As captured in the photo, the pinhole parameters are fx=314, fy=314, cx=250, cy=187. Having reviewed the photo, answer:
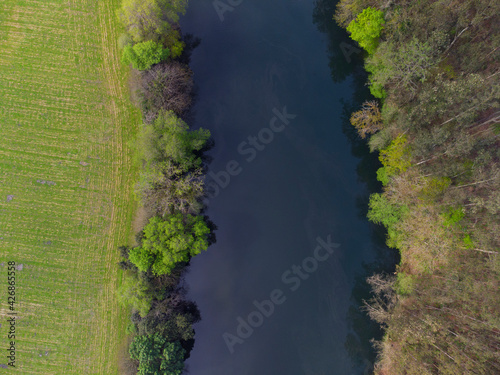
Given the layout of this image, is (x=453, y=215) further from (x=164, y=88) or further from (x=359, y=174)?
(x=164, y=88)

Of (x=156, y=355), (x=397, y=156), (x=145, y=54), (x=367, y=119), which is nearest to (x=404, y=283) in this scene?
(x=397, y=156)

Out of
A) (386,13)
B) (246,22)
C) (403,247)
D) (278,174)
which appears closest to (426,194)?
(403,247)

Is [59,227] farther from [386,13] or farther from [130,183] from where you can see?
[386,13]

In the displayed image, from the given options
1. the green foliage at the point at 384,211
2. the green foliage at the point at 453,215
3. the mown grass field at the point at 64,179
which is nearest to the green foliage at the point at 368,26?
the green foliage at the point at 384,211

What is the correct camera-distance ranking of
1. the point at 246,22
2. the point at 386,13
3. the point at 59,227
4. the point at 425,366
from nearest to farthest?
the point at 425,366
the point at 386,13
the point at 59,227
the point at 246,22

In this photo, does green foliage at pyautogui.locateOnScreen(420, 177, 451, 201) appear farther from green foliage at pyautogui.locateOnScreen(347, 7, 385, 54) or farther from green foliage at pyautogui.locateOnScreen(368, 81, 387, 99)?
Answer: green foliage at pyautogui.locateOnScreen(347, 7, 385, 54)

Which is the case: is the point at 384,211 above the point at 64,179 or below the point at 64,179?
below

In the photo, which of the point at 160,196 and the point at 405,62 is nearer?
the point at 405,62
